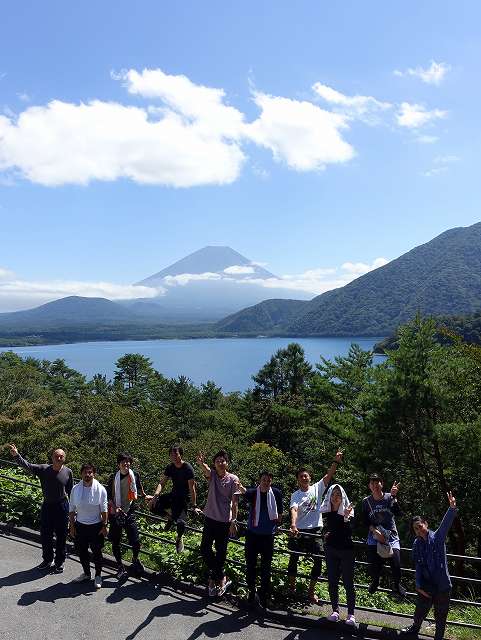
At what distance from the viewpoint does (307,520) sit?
5.58m

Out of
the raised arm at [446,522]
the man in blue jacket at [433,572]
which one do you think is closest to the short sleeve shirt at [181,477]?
the man in blue jacket at [433,572]

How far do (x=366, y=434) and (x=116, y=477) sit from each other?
10.4 meters

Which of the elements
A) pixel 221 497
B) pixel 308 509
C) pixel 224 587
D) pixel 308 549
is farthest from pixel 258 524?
pixel 224 587

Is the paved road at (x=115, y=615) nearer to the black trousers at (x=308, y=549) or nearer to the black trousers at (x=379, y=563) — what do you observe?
the black trousers at (x=308, y=549)

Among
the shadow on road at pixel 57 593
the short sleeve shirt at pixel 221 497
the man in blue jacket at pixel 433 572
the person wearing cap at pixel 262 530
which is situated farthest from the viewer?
the short sleeve shirt at pixel 221 497

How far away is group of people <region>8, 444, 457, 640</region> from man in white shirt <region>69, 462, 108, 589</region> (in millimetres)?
12

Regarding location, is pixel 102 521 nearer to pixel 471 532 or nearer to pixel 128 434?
pixel 471 532

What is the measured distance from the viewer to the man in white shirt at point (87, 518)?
5816mm

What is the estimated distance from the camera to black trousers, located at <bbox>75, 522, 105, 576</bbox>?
19.0 ft

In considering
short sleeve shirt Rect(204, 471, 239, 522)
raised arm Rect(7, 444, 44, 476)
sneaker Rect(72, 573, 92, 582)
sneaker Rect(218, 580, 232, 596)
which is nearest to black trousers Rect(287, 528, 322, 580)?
sneaker Rect(218, 580, 232, 596)

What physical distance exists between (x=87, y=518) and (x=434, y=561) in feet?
12.8

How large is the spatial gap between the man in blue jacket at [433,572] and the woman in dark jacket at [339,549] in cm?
67

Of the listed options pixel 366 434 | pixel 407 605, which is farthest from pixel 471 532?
pixel 407 605

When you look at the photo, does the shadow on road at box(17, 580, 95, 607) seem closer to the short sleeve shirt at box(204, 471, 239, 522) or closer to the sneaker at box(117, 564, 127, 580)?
the sneaker at box(117, 564, 127, 580)
